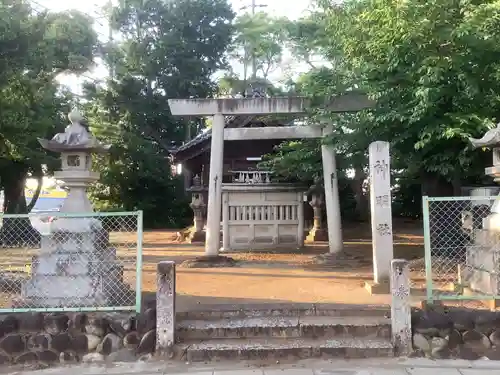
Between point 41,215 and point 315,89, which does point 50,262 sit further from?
point 315,89

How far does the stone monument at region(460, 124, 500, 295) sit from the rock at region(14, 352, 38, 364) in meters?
6.00

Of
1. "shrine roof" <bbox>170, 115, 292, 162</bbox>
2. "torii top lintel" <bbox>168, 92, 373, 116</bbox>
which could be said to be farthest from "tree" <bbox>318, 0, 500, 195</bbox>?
"shrine roof" <bbox>170, 115, 292, 162</bbox>

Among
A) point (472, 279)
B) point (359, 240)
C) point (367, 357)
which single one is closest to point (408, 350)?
point (367, 357)

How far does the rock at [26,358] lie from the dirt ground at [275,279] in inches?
63.6

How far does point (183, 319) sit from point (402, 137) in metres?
5.50

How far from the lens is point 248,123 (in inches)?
693

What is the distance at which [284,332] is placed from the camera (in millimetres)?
5895

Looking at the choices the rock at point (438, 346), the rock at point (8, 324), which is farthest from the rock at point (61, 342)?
the rock at point (438, 346)

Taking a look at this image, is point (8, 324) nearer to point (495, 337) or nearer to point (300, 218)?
point (495, 337)

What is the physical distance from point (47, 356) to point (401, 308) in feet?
14.5

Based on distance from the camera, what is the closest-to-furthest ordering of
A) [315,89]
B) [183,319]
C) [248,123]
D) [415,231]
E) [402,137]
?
[183,319] < [402,137] < [315,89] < [248,123] < [415,231]

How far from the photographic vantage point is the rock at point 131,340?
575 cm

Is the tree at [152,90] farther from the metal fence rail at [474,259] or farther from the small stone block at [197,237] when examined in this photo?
the metal fence rail at [474,259]

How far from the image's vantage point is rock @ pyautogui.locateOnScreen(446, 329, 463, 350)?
18.6 feet
